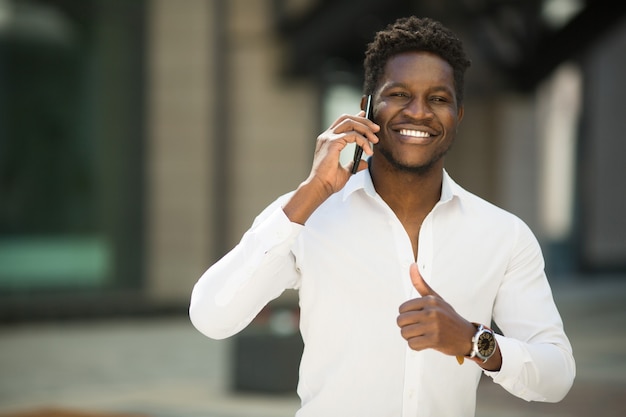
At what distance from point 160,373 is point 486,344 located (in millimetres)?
6885

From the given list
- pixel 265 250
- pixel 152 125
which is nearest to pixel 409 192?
pixel 265 250

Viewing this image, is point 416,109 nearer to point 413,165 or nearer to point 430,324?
point 413,165

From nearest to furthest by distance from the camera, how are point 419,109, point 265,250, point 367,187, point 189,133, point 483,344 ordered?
point 483,344
point 265,250
point 419,109
point 367,187
point 189,133

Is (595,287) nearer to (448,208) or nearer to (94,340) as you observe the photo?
(94,340)

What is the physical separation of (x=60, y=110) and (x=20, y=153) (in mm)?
815

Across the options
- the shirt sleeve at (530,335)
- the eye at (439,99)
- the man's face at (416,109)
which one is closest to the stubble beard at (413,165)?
the man's face at (416,109)

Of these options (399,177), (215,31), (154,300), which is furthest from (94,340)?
(399,177)

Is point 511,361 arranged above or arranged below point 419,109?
below

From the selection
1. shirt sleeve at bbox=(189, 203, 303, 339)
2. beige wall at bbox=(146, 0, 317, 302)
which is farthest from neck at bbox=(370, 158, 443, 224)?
beige wall at bbox=(146, 0, 317, 302)

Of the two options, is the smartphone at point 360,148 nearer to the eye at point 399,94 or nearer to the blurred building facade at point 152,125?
the eye at point 399,94

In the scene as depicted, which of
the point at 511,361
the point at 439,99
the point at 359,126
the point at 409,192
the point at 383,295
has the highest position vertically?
the point at 439,99

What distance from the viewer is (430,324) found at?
2.45 meters

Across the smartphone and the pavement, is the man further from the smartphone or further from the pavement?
the pavement

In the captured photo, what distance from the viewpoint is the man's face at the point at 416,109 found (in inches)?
112
